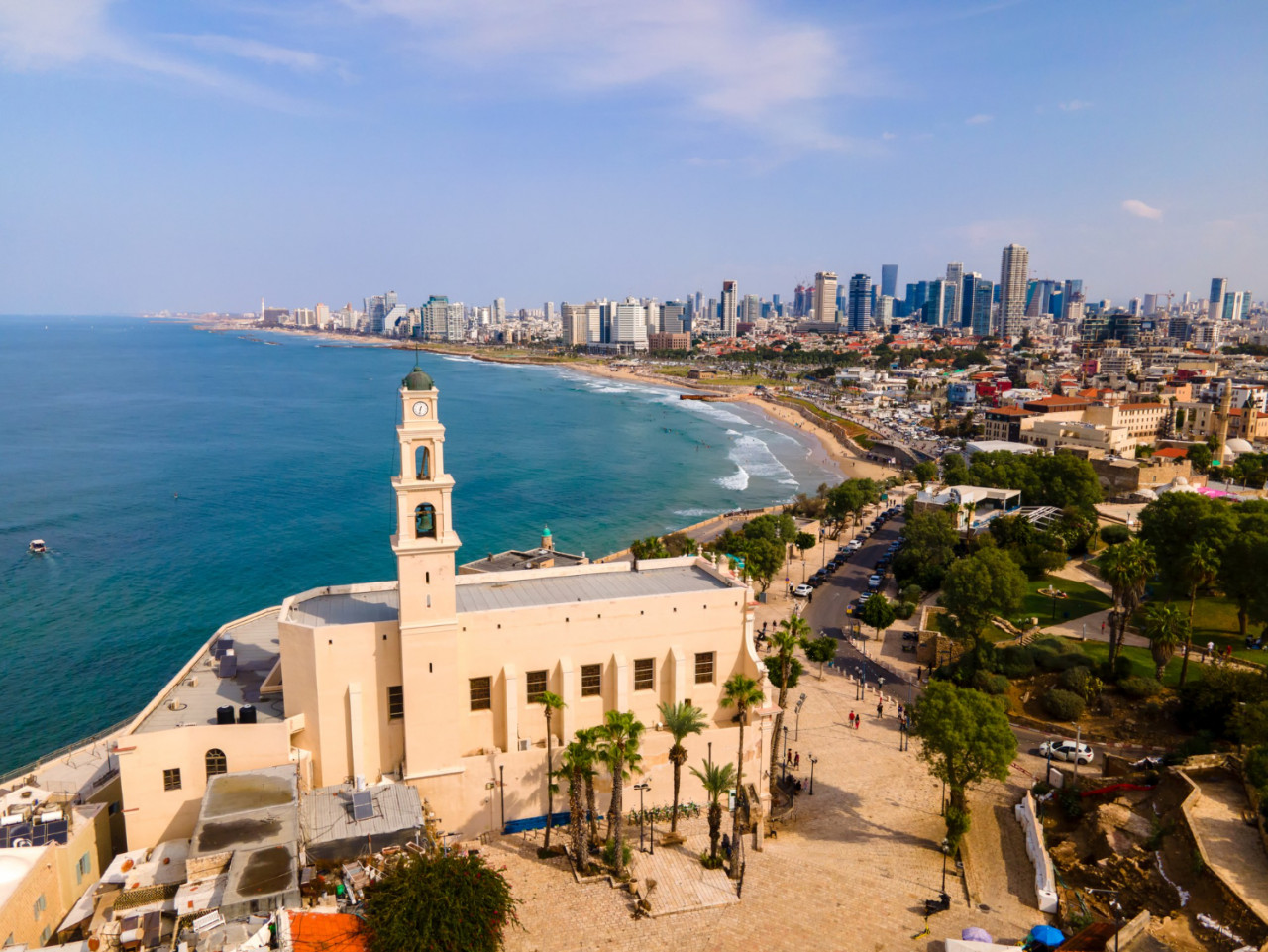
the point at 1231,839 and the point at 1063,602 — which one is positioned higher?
the point at 1231,839

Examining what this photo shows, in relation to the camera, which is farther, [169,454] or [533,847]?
[169,454]

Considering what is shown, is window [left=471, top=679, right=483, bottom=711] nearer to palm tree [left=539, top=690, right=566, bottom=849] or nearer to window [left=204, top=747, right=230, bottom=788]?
palm tree [left=539, top=690, right=566, bottom=849]

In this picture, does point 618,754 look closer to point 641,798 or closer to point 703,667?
point 641,798

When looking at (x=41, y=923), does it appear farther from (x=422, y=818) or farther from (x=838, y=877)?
(x=838, y=877)

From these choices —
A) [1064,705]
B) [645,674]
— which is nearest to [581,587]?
[645,674]


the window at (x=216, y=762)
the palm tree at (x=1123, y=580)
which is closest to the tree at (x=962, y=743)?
the palm tree at (x=1123, y=580)

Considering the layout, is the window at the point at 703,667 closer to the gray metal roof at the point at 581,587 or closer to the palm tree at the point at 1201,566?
the gray metal roof at the point at 581,587

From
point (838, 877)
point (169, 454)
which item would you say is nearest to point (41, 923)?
point (838, 877)
